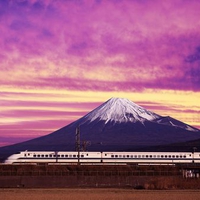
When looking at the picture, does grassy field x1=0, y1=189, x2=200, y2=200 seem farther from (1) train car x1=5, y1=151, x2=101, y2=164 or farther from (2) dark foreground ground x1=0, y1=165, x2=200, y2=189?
(1) train car x1=5, y1=151, x2=101, y2=164

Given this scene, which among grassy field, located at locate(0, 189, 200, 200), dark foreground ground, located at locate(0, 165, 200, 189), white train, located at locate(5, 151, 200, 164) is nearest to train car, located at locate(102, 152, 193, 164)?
white train, located at locate(5, 151, 200, 164)

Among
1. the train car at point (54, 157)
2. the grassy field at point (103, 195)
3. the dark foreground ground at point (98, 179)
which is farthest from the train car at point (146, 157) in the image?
the grassy field at point (103, 195)

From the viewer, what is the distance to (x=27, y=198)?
4075cm

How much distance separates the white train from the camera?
89.4m

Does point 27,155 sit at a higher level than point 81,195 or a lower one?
higher

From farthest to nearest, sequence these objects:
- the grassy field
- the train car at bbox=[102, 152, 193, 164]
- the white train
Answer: the train car at bbox=[102, 152, 193, 164], the white train, the grassy field

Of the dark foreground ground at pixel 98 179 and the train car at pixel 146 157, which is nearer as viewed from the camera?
the dark foreground ground at pixel 98 179

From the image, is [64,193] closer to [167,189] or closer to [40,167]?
[167,189]

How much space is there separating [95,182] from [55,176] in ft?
13.7

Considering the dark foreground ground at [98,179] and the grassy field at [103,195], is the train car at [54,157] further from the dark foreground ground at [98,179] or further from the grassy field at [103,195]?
the grassy field at [103,195]

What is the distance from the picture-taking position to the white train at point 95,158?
89438 millimetres

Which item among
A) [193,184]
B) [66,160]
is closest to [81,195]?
[193,184]

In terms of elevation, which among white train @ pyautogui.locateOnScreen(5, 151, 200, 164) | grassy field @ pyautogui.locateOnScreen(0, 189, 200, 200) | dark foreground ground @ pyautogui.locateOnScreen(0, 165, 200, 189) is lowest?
grassy field @ pyautogui.locateOnScreen(0, 189, 200, 200)

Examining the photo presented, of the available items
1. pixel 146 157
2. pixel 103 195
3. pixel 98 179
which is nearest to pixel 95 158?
pixel 146 157
